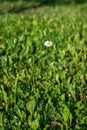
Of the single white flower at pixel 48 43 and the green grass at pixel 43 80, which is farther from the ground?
the single white flower at pixel 48 43

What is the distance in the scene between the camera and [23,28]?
24.8ft

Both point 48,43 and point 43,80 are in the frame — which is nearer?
point 43,80

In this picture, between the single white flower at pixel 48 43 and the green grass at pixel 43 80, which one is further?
the single white flower at pixel 48 43

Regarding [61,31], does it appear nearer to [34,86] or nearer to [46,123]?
[34,86]

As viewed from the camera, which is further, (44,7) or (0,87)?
(44,7)

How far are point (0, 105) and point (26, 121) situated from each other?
504 mm

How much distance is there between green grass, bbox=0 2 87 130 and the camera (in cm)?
380

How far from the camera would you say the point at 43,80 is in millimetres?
4793

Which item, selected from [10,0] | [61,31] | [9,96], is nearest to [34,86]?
[9,96]

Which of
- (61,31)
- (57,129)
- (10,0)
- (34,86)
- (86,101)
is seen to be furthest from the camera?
(10,0)

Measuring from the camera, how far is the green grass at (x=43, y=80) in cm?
380

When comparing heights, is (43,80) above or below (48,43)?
below

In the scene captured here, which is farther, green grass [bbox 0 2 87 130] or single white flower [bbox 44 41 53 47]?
single white flower [bbox 44 41 53 47]

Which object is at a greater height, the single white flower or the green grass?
the single white flower
